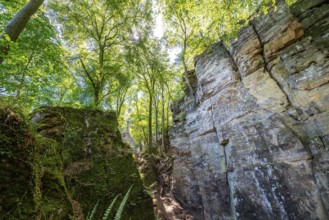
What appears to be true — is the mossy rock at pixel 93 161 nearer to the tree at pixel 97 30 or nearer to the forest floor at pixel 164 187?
the tree at pixel 97 30

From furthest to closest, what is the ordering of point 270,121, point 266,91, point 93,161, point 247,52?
point 247,52, point 266,91, point 270,121, point 93,161

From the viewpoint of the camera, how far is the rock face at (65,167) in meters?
1.36

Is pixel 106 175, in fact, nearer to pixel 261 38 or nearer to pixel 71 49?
pixel 261 38

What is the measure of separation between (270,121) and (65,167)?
6951 mm

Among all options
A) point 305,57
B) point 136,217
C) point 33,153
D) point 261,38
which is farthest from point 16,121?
point 261,38

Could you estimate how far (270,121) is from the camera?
5793 millimetres

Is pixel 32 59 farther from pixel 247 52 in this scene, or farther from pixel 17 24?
pixel 247 52

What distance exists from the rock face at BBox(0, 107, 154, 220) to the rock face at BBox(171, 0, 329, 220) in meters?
4.02

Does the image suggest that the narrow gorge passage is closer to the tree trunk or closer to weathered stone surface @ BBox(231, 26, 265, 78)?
weathered stone surface @ BBox(231, 26, 265, 78)

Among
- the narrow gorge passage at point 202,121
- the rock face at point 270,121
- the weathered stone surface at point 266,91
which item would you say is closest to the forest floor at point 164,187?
the narrow gorge passage at point 202,121

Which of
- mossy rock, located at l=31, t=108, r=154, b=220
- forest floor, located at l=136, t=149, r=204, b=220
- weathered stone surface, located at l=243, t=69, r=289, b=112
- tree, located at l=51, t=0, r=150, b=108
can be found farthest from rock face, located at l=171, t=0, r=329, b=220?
tree, located at l=51, t=0, r=150, b=108

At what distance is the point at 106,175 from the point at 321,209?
20.7 ft

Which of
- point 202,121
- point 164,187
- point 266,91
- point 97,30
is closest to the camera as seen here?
point 266,91

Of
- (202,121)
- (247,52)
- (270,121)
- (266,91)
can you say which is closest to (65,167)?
(202,121)
